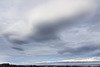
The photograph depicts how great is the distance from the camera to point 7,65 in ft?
44.7

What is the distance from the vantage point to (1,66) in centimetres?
1334

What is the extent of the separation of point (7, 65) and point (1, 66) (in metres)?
0.56
